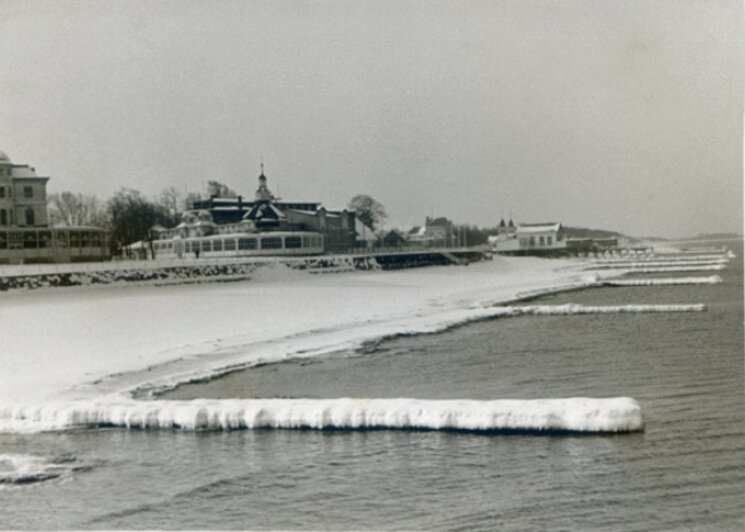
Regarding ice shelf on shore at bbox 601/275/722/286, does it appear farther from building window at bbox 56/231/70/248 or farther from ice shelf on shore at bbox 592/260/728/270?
building window at bbox 56/231/70/248

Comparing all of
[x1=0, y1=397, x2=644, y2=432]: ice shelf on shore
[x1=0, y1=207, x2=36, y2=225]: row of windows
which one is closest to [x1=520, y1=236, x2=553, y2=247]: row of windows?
[x1=0, y1=397, x2=644, y2=432]: ice shelf on shore

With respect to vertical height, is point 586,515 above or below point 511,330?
below

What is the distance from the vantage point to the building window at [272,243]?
11.4m

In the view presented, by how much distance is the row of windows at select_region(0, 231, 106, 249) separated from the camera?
9930mm

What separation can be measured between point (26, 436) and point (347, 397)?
2.68 meters

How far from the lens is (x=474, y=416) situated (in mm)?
6113

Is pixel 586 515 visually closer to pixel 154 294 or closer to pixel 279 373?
pixel 279 373

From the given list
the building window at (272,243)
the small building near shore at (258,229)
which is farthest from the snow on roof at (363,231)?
the building window at (272,243)

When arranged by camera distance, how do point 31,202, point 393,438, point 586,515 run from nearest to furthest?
point 586,515
point 393,438
point 31,202

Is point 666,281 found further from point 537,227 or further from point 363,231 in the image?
point 363,231

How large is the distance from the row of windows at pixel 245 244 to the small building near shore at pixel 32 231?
3.56 feet

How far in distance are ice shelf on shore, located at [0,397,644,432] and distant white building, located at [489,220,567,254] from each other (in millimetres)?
2546

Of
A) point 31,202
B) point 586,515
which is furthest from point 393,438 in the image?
point 31,202

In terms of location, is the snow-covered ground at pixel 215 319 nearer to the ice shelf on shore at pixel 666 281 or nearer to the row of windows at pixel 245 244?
the row of windows at pixel 245 244
